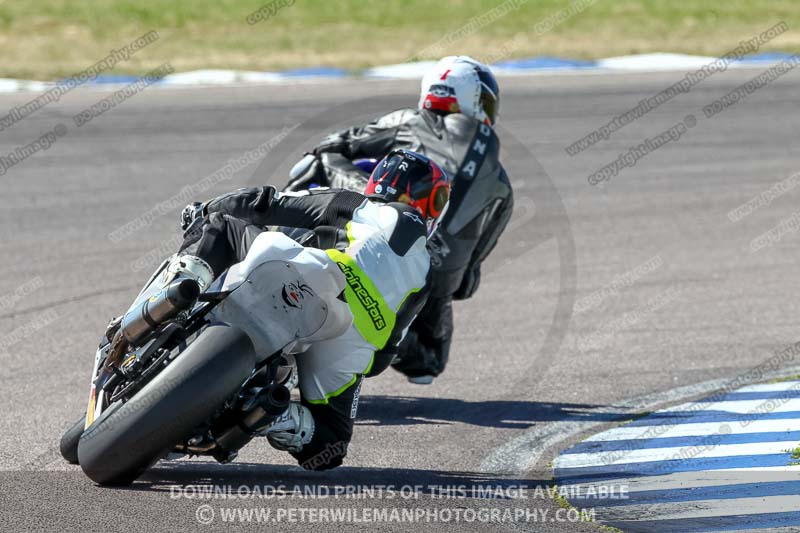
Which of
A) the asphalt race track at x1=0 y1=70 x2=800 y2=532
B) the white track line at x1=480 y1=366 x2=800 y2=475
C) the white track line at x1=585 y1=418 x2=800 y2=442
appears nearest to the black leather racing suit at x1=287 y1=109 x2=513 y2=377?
the asphalt race track at x1=0 y1=70 x2=800 y2=532

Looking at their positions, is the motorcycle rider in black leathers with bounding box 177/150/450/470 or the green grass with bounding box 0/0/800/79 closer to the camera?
the motorcycle rider in black leathers with bounding box 177/150/450/470

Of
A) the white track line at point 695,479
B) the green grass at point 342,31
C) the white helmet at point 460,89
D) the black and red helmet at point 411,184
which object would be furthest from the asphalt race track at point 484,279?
the green grass at point 342,31

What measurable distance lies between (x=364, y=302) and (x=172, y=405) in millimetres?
1043

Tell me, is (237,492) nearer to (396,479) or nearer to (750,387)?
(396,479)

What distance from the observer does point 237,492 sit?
5273 mm

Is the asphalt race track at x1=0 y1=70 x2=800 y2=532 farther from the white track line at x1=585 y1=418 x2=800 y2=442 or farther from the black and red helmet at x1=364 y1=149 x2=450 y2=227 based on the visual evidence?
the black and red helmet at x1=364 y1=149 x2=450 y2=227

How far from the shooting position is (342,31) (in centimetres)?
2205

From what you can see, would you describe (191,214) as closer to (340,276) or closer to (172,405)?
(340,276)

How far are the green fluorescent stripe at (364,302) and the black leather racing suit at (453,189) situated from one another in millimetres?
1797

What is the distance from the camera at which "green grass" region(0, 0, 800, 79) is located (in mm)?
19578

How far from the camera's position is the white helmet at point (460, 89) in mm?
7559

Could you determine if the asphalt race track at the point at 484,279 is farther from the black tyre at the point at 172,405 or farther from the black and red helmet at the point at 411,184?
the black and red helmet at the point at 411,184

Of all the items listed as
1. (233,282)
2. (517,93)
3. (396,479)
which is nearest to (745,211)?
(517,93)

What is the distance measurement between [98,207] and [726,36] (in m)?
13.8
